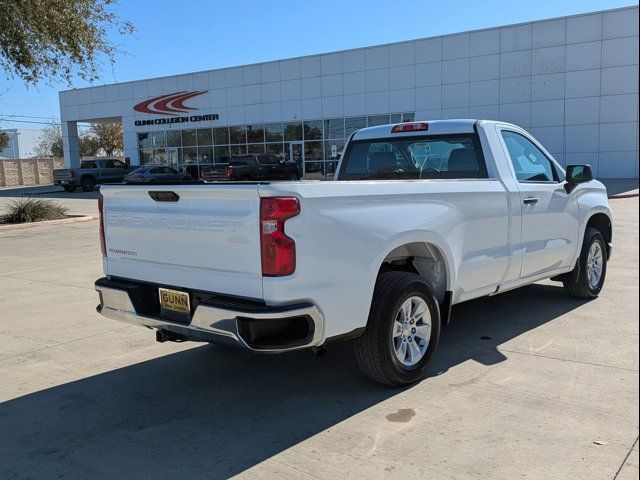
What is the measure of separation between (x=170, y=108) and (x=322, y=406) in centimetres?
3883

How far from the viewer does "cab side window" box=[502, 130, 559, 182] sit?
5.76 meters

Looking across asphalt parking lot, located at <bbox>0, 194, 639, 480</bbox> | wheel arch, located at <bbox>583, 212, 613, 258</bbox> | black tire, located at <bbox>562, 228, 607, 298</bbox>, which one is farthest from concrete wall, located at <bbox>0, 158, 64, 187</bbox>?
black tire, located at <bbox>562, 228, 607, 298</bbox>

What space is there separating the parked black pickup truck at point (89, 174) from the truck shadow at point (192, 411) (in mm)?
31196

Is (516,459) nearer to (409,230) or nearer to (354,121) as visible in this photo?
(409,230)

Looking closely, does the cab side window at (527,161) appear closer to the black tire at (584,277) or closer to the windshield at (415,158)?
the windshield at (415,158)

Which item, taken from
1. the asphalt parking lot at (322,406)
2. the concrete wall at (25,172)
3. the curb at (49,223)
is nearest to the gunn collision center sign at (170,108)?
the concrete wall at (25,172)

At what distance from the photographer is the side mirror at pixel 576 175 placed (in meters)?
6.12

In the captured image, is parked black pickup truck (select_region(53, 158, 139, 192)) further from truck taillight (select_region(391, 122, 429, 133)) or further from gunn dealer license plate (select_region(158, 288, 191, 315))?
gunn dealer license plate (select_region(158, 288, 191, 315))

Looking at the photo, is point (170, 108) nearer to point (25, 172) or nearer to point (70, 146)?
point (70, 146)

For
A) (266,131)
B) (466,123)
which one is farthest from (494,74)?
(466,123)

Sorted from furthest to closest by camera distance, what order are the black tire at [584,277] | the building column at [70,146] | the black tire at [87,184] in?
the building column at [70,146] < the black tire at [87,184] < the black tire at [584,277]

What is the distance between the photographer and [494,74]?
29.2 m

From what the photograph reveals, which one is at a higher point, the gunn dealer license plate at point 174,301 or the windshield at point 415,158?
the windshield at point 415,158

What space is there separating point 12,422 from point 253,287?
6.44 feet
